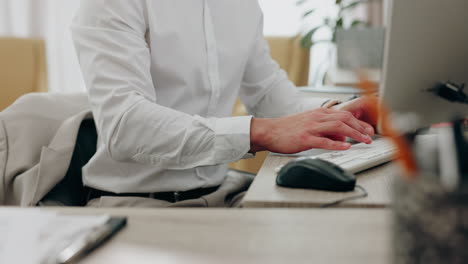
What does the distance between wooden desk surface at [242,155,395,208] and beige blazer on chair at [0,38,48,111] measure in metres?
2.44

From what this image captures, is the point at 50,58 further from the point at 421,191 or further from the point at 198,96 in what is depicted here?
the point at 421,191

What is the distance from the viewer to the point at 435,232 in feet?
1.02

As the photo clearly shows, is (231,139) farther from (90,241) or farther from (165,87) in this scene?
(90,241)

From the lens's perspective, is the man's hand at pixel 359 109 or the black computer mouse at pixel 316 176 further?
the man's hand at pixel 359 109

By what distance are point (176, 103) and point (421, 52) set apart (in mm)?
492

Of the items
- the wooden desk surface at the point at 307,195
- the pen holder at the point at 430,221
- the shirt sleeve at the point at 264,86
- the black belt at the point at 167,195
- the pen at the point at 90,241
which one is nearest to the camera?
the pen holder at the point at 430,221

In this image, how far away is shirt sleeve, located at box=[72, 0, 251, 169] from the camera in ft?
2.85

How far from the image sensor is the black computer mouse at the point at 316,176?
0.69m

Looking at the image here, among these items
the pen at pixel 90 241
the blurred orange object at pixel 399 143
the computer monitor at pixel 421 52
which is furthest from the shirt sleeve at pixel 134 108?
the blurred orange object at pixel 399 143

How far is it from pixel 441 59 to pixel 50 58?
11.3ft

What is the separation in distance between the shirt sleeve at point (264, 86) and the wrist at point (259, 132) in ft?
1.45

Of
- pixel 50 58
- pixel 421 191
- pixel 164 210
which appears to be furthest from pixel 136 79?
pixel 50 58

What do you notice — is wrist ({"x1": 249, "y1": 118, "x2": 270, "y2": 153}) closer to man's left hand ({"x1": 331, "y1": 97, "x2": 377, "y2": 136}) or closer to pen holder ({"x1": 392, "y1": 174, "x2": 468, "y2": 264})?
man's left hand ({"x1": 331, "y1": 97, "x2": 377, "y2": 136})

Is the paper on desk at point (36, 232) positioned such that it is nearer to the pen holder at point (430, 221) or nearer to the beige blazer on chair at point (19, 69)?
the pen holder at point (430, 221)
